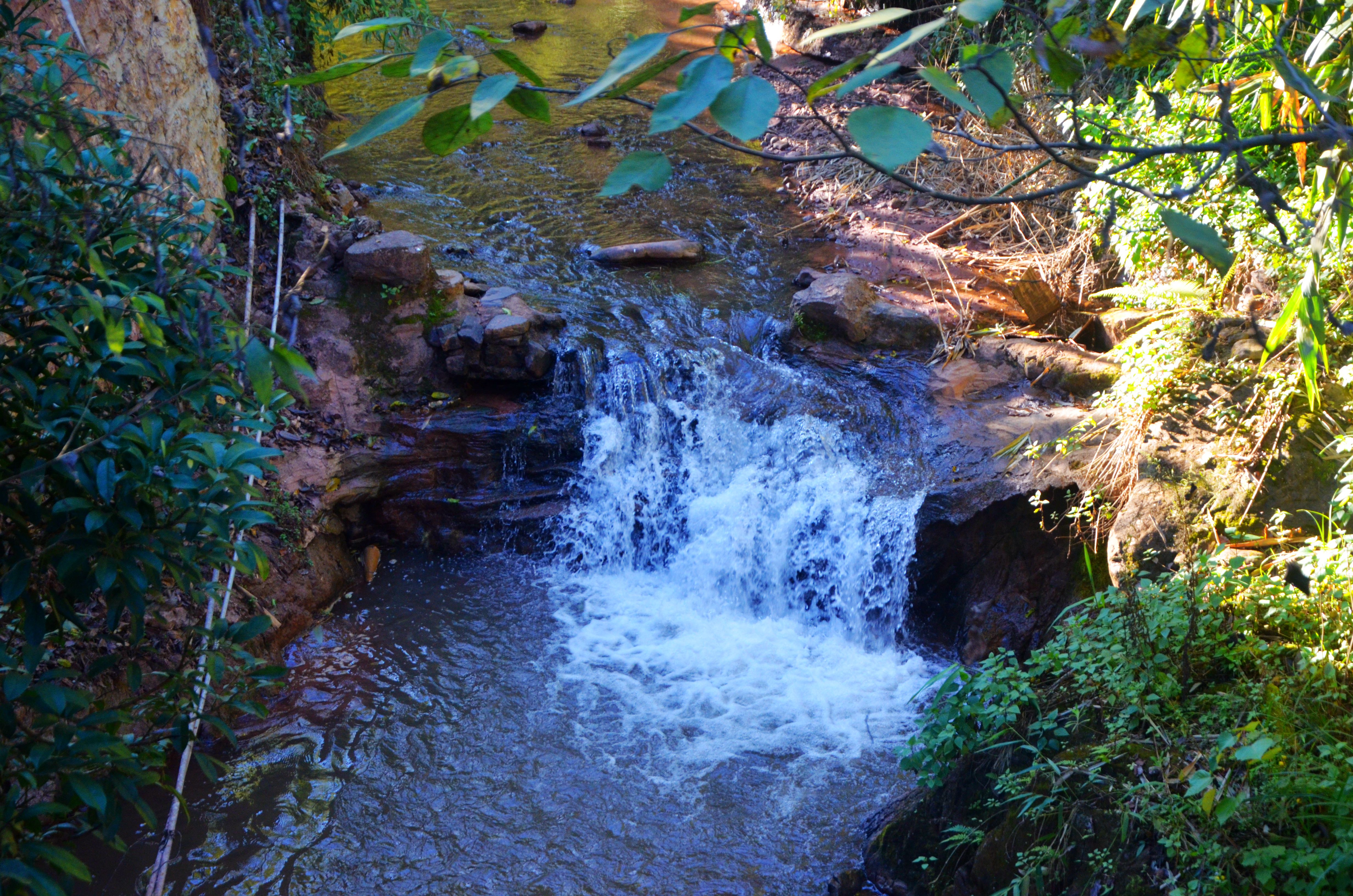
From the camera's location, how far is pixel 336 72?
103 cm

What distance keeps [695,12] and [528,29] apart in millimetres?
15005

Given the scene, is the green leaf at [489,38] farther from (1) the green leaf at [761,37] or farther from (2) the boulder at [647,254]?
(2) the boulder at [647,254]

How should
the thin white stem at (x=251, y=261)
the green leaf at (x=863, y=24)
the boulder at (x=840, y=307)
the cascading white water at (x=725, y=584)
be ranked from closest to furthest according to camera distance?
the green leaf at (x=863, y=24) < the thin white stem at (x=251, y=261) < the cascading white water at (x=725, y=584) < the boulder at (x=840, y=307)

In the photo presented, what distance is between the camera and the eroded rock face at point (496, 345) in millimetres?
6188

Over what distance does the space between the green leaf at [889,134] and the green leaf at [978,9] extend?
0.11 m

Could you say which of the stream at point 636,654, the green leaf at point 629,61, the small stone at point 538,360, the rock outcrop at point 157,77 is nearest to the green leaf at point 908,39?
the green leaf at point 629,61

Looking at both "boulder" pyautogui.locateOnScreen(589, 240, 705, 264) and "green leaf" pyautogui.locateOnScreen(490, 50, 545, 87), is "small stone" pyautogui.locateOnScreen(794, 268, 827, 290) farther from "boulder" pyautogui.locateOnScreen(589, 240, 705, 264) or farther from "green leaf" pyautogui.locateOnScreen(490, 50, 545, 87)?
"green leaf" pyautogui.locateOnScreen(490, 50, 545, 87)

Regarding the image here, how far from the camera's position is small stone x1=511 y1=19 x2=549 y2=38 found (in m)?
14.4

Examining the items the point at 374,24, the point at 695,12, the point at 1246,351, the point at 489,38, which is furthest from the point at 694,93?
the point at 1246,351

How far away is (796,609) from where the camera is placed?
19.1 ft

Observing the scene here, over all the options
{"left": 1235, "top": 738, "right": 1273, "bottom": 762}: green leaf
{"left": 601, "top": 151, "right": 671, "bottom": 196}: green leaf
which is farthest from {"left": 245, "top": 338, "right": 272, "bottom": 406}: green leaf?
{"left": 1235, "top": 738, "right": 1273, "bottom": 762}: green leaf

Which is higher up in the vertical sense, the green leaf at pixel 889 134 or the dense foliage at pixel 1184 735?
the green leaf at pixel 889 134

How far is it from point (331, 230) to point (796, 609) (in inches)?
171

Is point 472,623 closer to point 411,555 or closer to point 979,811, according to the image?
point 411,555
